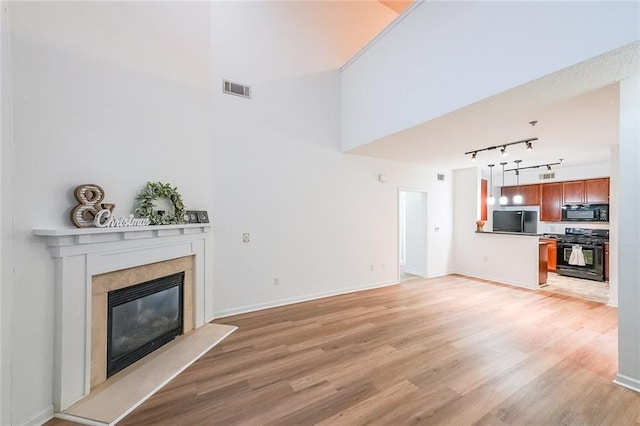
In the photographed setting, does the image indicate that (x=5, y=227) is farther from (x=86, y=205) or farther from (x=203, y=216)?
(x=203, y=216)

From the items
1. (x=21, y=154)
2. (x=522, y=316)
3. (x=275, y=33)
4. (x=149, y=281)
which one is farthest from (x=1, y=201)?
(x=522, y=316)

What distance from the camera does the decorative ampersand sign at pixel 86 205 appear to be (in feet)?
7.25

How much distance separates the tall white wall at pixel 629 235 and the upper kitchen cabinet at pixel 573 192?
19.1 ft

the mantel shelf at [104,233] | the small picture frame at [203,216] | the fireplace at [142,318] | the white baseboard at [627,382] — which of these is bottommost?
the white baseboard at [627,382]

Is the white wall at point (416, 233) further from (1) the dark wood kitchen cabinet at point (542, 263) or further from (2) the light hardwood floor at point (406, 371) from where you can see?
(2) the light hardwood floor at point (406, 371)

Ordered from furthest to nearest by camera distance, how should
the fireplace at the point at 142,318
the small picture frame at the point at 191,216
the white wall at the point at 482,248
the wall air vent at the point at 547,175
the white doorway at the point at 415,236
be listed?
the wall air vent at the point at 547,175 < the white doorway at the point at 415,236 < the white wall at the point at 482,248 < the small picture frame at the point at 191,216 < the fireplace at the point at 142,318

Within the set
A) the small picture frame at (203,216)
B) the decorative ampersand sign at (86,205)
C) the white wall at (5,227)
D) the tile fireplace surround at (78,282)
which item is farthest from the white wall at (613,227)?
the white wall at (5,227)

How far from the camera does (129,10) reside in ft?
9.07

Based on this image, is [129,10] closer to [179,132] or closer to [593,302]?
[179,132]

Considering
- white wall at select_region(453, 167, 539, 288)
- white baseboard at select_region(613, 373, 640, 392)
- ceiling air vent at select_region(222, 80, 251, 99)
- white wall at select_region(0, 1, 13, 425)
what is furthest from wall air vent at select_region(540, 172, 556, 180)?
white wall at select_region(0, 1, 13, 425)

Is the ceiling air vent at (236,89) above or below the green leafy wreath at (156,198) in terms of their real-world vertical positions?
above

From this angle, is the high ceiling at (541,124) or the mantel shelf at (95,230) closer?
the mantel shelf at (95,230)

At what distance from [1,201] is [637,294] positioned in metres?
4.93

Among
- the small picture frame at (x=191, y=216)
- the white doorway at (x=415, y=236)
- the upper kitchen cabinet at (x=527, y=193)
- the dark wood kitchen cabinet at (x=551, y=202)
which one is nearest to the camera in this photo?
the small picture frame at (x=191, y=216)
